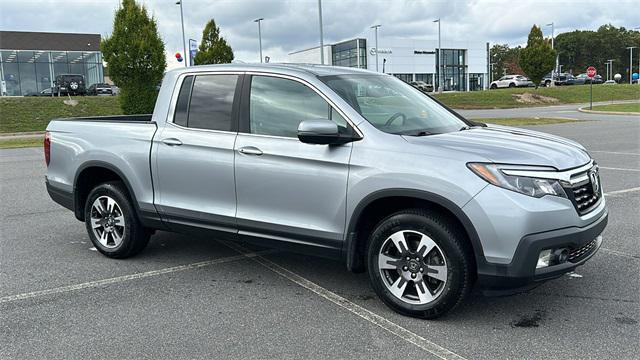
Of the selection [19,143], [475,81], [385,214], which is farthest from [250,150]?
[475,81]

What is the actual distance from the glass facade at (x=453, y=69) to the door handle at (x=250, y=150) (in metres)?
87.2

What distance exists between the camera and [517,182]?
3.55 m

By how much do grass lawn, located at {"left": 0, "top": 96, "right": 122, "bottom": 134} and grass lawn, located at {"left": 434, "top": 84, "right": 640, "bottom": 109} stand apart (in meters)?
23.7

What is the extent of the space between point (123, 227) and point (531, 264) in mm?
3751

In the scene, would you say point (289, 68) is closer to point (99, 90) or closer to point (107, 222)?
point (107, 222)

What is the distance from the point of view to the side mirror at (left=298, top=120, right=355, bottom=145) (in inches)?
156

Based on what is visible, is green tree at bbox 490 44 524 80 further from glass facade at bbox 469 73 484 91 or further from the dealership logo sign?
the dealership logo sign

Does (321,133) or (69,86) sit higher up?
(69,86)

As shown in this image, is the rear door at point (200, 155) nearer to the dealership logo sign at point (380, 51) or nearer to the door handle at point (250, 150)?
the door handle at point (250, 150)

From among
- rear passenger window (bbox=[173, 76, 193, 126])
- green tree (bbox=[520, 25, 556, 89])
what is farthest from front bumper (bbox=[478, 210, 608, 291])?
green tree (bbox=[520, 25, 556, 89])

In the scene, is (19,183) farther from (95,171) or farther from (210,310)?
(210,310)

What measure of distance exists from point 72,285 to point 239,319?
5.75 ft

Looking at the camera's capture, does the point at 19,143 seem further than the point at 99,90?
No

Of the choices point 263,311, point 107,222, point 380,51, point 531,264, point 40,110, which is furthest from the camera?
point 380,51
